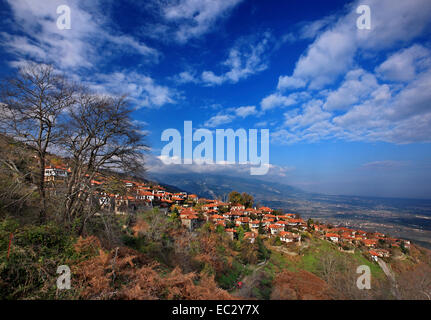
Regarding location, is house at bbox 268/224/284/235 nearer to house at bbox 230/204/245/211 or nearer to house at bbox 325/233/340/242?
house at bbox 230/204/245/211

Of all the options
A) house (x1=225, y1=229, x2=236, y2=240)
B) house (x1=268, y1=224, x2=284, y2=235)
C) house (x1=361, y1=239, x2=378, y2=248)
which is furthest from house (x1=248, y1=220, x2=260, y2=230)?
house (x1=361, y1=239, x2=378, y2=248)

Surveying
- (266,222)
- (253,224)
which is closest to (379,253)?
(266,222)

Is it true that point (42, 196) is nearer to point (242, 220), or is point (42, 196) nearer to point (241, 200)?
point (242, 220)

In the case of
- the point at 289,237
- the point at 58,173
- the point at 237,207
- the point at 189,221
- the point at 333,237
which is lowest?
the point at 333,237

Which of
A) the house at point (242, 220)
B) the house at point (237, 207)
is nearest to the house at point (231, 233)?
the house at point (242, 220)

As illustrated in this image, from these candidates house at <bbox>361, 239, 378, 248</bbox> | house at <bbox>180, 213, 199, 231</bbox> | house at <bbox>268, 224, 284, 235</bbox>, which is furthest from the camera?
house at <bbox>361, 239, 378, 248</bbox>

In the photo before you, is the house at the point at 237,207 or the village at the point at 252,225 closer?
the village at the point at 252,225

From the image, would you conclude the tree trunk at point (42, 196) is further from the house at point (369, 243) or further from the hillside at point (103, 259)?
the house at point (369, 243)

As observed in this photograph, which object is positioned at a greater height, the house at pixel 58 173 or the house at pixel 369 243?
the house at pixel 58 173

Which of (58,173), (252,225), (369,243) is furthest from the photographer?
(369,243)

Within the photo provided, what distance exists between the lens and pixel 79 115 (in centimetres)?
718

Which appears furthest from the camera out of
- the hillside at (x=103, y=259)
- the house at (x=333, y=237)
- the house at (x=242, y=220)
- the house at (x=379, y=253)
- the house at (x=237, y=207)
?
the house at (x=237, y=207)
